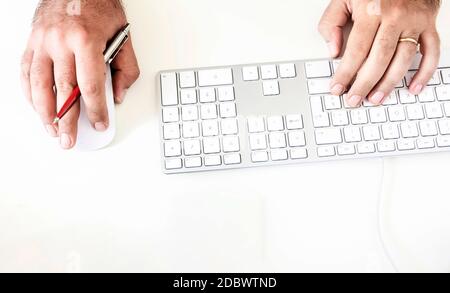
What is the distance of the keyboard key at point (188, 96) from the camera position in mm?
595

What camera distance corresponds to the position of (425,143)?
0.57m

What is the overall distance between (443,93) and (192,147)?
366mm

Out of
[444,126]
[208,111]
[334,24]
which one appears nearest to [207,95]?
[208,111]

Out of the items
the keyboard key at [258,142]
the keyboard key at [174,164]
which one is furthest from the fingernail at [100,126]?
the keyboard key at [258,142]

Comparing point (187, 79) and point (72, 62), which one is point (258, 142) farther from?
point (72, 62)

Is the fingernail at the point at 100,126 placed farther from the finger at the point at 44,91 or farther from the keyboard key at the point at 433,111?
the keyboard key at the point at 433,111

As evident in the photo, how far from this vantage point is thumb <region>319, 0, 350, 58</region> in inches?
24.9

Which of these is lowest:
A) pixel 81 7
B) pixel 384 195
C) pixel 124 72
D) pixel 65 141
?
pixel 384 195

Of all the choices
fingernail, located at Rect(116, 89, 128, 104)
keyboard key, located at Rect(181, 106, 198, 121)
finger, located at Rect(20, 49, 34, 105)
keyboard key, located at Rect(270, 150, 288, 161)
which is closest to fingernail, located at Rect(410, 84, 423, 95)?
keyboard key, located at Rect(270, 150, 288, 161)

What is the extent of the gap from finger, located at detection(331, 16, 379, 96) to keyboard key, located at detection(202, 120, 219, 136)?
17cm

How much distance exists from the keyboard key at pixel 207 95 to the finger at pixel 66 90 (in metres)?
0.18

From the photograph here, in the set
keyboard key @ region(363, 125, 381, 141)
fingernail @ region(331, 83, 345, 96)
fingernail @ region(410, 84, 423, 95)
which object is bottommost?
keyboard key @ region(363, 125, 381, 141)

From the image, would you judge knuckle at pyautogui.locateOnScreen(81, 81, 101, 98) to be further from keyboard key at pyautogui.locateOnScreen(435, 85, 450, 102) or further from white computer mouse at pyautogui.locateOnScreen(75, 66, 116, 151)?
keyboard key at pyautogui.locateOnScreen(435, 85, 450, 102)

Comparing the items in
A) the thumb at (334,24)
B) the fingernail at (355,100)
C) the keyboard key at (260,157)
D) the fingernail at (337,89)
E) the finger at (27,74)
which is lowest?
the keyboard key at (260,157)
